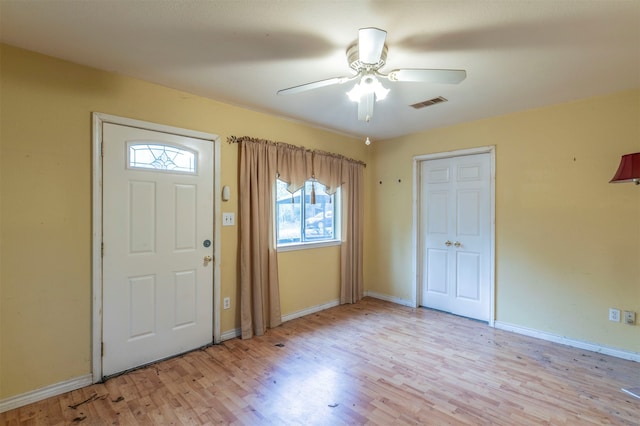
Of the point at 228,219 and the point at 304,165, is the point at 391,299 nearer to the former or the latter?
the point at 304,165

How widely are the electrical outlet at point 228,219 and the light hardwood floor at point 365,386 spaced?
3.99 feet

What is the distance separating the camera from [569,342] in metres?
3.03

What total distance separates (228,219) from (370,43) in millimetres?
2183

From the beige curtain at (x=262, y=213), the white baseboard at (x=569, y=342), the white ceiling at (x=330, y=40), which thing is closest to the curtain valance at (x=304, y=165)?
the beige curtain at (x=262, y=213)

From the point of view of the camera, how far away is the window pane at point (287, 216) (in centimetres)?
368

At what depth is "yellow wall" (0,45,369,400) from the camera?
2.02 metres

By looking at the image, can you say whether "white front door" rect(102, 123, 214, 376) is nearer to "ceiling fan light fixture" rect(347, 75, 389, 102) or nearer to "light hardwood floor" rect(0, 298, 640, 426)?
"light hardwood floor" rect(0, 298, 640, 426)

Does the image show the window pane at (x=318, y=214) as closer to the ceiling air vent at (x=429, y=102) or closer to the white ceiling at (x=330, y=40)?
the white ceiling at (x=330, y=40)

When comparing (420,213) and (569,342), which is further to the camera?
(420,213)

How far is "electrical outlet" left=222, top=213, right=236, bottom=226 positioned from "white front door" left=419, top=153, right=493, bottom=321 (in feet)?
8.49

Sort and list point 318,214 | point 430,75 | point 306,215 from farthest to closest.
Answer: point 318,214 → point 306,215 → point 430,75

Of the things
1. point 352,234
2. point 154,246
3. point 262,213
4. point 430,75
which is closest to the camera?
point 430,75

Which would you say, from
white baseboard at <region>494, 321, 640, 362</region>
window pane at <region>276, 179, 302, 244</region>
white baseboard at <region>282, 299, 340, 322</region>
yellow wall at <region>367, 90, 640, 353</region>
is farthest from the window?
white baseboard at <region>494, 321, 640, 362</region>

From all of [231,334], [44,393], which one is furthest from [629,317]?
[44,393]
